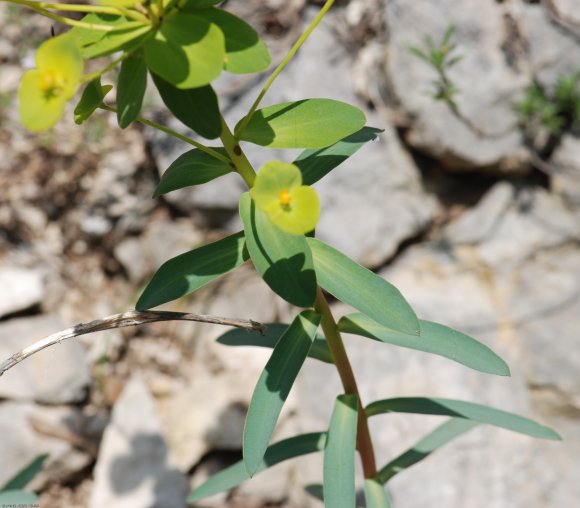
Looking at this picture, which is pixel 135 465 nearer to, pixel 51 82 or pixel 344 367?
pixel 344 367

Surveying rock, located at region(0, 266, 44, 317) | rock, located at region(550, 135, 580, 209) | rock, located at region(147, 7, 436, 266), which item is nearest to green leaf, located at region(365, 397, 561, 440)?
rock, located at region(147, 7, 436, 266)

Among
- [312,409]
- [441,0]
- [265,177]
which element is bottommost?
[312,409]

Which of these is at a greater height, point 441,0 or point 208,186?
point 441,0

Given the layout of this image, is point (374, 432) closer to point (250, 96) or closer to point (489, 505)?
point (489, 505)

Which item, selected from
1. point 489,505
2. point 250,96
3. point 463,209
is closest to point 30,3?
point 250,96

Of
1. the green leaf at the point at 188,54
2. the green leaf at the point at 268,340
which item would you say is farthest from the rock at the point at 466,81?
the green leaf at the point at 188,54

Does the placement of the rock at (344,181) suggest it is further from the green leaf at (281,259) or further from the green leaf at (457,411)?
the green leaf at (281,259)

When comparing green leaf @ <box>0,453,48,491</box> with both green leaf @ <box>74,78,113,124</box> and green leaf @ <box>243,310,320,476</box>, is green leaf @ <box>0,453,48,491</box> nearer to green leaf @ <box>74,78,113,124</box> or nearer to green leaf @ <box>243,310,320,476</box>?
green leaf @ <box>243,310,320,476</box>

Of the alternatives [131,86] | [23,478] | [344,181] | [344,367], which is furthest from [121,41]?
[344,181]
